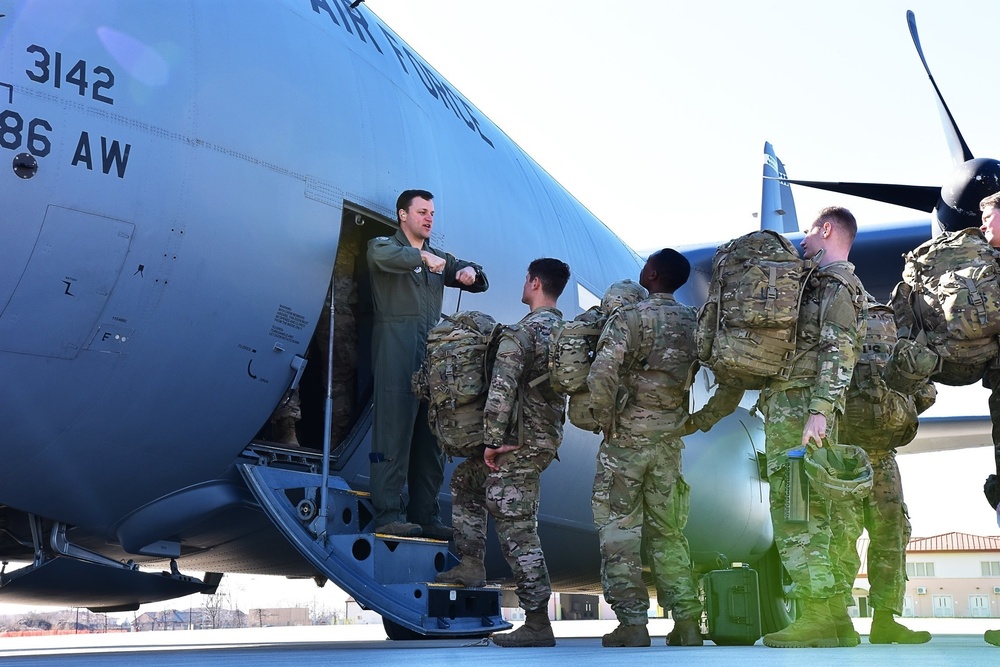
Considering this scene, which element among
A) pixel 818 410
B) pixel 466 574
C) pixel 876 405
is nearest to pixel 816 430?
pixel 818 410

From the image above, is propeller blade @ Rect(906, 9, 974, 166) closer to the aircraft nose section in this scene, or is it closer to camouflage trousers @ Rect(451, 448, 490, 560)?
the aircraft nose section

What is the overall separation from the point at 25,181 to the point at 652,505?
3623 mm

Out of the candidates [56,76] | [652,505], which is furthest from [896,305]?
[56,76]

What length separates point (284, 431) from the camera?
6.29 metres

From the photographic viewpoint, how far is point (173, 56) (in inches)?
207

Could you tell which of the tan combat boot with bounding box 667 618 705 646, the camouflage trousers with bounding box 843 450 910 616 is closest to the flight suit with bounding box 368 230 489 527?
the tan combat boot with bounding box 667 618 705 646

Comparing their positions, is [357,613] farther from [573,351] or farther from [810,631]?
[810,631]

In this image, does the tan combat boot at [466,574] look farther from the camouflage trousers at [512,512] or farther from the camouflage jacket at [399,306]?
the camouflage jacket at [399,306]

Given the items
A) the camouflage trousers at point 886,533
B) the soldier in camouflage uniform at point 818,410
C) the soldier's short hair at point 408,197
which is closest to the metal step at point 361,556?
the soldier's short hair at point 408,197

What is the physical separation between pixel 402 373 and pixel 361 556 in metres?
1.14

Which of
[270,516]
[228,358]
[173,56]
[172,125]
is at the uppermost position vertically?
[173,56]

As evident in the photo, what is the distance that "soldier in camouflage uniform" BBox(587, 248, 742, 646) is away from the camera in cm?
577

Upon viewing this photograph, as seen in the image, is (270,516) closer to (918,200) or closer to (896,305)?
(896,305)

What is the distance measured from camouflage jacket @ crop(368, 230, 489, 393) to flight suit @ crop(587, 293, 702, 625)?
1185 millimetres
